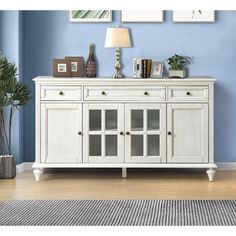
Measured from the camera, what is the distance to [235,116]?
17.0 feet

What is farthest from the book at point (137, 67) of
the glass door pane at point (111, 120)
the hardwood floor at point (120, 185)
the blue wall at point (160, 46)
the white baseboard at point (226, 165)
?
the white baseboard at point (226, 165)

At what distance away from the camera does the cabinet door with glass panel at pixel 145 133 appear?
4.65 meters

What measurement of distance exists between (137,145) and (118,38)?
1.00 meters

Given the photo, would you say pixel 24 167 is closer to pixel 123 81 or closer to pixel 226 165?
pixel 123 81

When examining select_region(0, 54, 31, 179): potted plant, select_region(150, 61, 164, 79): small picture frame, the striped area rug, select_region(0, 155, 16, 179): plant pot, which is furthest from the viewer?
select_region(150, 61, 164, 79): small picture frame

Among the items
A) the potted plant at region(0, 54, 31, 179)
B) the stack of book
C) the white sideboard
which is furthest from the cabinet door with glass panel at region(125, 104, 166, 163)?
the potted plant at region(0, 54, 31, 179)

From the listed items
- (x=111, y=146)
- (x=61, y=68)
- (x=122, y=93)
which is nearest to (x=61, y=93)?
(x=61, y=68)

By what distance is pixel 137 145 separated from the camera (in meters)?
4.67

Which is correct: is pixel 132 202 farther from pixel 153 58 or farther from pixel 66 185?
pixel 153 58

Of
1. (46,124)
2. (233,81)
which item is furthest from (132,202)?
(233,81)

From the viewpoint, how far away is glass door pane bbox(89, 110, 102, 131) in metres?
4.66

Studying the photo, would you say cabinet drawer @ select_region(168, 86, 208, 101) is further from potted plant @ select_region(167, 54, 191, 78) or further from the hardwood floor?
the hardwood floor
